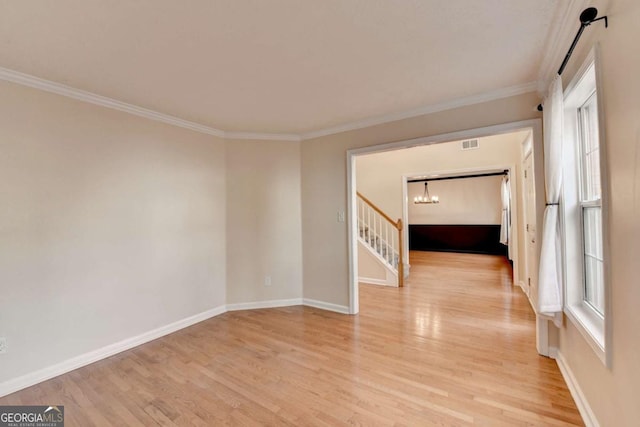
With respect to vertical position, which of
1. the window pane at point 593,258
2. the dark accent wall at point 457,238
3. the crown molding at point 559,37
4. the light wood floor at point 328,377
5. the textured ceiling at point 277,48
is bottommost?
the light wood floor at point 328,377

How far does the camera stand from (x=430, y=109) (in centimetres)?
295

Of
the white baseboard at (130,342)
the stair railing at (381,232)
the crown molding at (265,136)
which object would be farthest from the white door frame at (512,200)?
the crown molding at (265,136)

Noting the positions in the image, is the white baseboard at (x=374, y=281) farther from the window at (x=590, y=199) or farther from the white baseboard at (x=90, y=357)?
the window at (x=590, y=199)

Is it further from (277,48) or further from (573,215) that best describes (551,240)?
(277,48)

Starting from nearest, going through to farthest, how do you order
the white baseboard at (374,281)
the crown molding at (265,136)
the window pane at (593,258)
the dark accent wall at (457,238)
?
the window pane at (593,258)
the crown molding at (265,136)
the white baseboard at (374,281)
the dark accent wall at (457,238)

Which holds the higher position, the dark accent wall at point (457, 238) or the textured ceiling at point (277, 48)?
the textured ceiling at point (277, 48)

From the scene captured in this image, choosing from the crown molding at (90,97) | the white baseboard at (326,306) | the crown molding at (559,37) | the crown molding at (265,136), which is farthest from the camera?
the crown molding at (265,136)

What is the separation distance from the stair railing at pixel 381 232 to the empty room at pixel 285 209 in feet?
4.73

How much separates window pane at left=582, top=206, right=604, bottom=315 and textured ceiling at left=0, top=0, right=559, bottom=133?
3.97 feet

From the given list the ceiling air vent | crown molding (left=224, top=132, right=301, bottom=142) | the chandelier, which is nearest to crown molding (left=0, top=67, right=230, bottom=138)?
crown molding (left=224, top=132, right=301, bottom=142)

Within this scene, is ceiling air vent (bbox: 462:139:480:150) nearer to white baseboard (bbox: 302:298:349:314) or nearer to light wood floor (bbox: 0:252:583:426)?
light wood floor (bbox: 0:252:583:426)

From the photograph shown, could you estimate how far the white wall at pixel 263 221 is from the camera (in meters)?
3.80

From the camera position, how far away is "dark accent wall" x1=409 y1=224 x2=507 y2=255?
8.45 metres

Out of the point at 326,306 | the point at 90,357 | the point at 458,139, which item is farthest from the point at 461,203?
the point at 90,357
